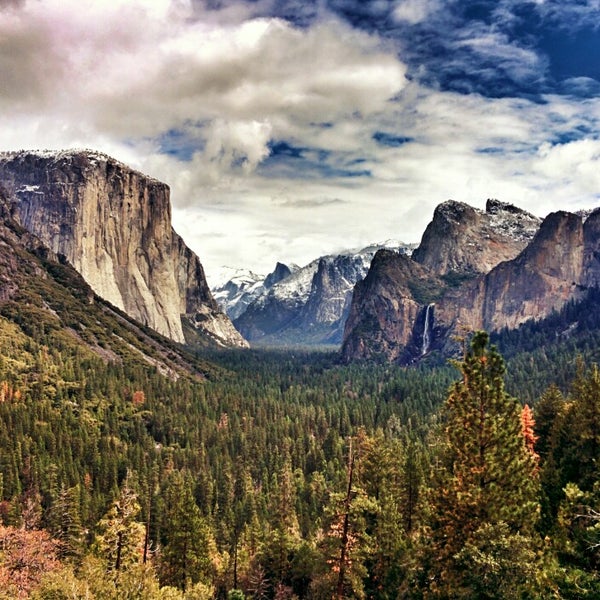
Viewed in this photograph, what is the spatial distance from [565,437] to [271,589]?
35.8 meters

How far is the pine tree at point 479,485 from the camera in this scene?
1286 inches

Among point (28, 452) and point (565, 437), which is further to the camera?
point (28, 452)

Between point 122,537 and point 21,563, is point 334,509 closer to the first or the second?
point 122,537

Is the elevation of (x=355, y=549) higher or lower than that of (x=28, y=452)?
higher

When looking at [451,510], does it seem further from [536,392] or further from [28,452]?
→ [536,392]

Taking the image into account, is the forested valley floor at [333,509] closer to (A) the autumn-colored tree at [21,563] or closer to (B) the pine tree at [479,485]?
(B) the pine tree at [479,485]

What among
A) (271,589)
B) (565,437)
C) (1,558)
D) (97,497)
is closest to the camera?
(1,558)

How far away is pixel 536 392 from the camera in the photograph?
18775cm

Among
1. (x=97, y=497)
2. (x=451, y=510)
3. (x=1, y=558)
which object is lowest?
(x=97, y=497)

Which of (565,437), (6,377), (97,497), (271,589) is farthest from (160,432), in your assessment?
(565,437)

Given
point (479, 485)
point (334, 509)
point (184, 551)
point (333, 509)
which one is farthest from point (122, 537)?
point (479, 485)

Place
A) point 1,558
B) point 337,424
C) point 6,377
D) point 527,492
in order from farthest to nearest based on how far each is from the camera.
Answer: point 337,424, point 6,377, point 1,558, point 527,492

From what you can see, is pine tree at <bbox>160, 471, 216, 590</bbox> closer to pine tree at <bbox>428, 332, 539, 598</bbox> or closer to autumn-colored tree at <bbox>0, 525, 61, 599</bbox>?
autumn-colored tree at <bbox>0, 525, 61, 599</bbox>

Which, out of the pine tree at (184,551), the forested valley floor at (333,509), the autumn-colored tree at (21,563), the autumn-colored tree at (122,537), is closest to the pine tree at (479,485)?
the forested valley floor at (333,509)
